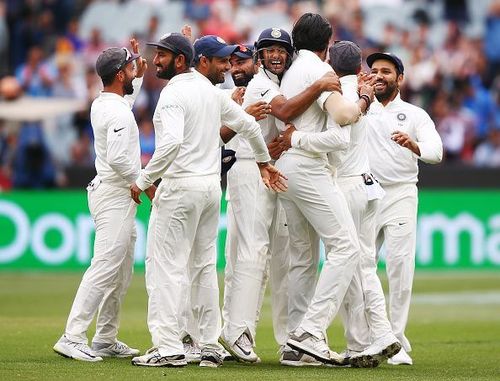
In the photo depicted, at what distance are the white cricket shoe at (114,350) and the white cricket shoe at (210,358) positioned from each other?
35.2 inches

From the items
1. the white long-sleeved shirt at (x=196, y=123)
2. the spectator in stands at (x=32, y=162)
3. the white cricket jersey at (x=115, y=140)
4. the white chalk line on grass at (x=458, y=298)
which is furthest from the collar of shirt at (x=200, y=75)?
the spectator in stands at (x=32, y=162)

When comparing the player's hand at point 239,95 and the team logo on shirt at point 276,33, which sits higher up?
the team logo on shirt at point 276,33

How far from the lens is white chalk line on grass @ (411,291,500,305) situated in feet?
53.5

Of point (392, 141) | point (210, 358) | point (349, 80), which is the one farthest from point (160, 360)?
point (392, 141)

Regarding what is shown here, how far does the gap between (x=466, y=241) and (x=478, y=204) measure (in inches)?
25.7

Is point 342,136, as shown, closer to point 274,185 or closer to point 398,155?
point 274,185

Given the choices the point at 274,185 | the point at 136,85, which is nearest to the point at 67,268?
the point at 136,85

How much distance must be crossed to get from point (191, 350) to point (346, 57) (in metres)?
2.67

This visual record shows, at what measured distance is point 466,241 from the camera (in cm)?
2036

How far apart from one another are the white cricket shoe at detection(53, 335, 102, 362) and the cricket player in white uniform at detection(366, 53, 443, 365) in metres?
2.57

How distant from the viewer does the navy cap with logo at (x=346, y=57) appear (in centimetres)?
995

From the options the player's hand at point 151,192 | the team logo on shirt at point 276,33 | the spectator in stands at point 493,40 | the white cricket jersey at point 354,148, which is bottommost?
the player's hand at point 151,192

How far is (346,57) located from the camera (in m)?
9.96

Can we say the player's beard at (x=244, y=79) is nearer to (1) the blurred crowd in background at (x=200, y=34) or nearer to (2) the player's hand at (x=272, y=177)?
(2) the player's hand at (x=272, y=177)
